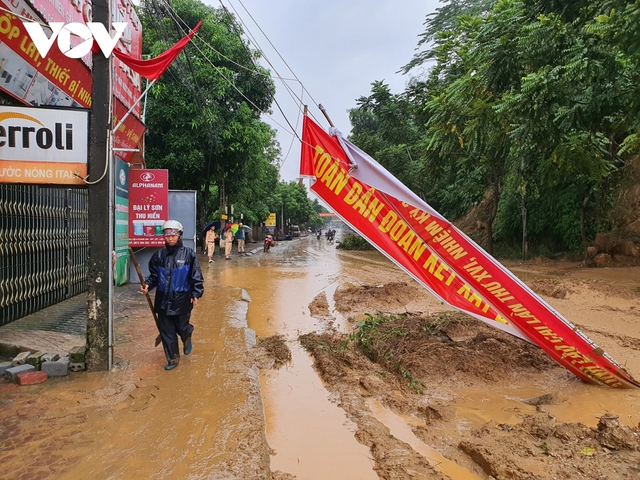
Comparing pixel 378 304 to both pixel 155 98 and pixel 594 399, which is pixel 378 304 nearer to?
pixel 594 399

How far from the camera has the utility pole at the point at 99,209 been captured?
4.50m

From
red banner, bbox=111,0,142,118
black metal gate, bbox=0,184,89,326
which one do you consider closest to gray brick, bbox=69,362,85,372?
black metal gate, bbox=0,184,89,326

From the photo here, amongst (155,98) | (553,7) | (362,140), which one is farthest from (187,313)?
(362,140)

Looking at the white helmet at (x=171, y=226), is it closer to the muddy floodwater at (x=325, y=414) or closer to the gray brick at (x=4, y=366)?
the muddy floodwater at (x=325, y=414)

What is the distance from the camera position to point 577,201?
17094mm

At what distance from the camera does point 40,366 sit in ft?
14.8

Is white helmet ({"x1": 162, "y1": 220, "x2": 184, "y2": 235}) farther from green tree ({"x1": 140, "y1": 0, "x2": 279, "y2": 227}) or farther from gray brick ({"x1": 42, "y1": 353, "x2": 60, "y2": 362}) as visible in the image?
green tree ({"x1": 140, "y1": 0, "x2": 279, "y2": 227})

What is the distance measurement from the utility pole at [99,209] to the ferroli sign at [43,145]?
113 mm

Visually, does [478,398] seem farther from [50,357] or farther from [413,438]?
[50,357]

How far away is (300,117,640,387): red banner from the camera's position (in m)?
4.25

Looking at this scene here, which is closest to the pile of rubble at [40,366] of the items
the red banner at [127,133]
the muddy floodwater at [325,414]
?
the muddy floodwater at [325,414]

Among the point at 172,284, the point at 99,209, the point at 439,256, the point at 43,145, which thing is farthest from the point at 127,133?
the point at 439,256

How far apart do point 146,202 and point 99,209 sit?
18.9 ft

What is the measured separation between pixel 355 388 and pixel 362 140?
69.0ft
